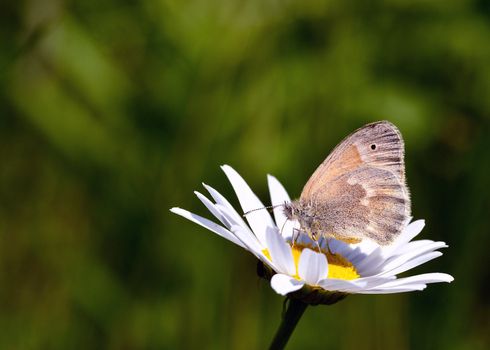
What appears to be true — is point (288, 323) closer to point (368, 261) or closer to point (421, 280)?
point (421, 280)

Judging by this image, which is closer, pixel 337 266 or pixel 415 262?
pixel 415 262

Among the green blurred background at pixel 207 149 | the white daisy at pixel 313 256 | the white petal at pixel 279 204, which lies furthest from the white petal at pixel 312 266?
the green blurred background at pixel 207 149

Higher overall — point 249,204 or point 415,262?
point 249,204

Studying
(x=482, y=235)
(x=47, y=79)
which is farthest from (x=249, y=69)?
(x=482, y=235)

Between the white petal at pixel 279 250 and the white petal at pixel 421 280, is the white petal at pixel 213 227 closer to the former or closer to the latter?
the white petal at pixel 279 250

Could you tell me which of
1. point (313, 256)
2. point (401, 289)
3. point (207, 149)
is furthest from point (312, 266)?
point (207, 149)

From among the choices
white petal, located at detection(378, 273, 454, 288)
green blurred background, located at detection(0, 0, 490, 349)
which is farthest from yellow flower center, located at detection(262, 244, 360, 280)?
green blurred background, located at detection(0, 0, 490, 349)

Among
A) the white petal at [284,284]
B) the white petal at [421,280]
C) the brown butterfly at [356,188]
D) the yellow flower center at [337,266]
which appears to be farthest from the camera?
the brown butterfly at [356,188]
